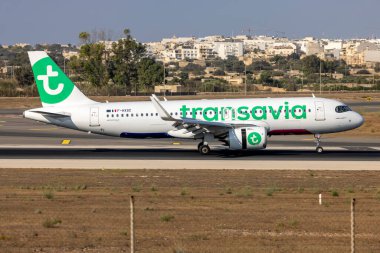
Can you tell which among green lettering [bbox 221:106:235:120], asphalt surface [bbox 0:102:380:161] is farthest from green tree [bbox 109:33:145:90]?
green lettering [bbox 221:106:235:120]

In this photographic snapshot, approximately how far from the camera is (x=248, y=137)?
4841cm

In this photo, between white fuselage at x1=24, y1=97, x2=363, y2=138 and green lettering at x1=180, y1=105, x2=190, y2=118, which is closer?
white fuselage at x1=24, y1=97, x2=363, y2=138

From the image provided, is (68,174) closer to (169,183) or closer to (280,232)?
(169,183)

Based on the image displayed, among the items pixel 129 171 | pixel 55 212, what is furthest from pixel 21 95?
pixel 55 212

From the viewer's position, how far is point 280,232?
23062mm

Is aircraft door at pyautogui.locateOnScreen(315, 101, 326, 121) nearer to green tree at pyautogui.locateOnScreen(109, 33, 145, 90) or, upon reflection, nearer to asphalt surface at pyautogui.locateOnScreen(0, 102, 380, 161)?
asphalt surface at pyautogui.locateOnScreen(0, 102, 380, 161)

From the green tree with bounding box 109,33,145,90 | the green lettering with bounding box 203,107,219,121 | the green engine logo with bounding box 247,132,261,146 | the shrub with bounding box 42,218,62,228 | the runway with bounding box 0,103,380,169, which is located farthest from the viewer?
the green tree with bounding box 109,33,145,90

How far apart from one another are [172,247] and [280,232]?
378 cm

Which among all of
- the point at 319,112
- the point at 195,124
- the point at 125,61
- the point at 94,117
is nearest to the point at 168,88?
the point at 125,61

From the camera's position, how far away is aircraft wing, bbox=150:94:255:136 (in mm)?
48406

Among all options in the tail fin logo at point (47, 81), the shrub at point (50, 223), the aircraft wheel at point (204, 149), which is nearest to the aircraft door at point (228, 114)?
the aircraft wheel at point (204, 149)

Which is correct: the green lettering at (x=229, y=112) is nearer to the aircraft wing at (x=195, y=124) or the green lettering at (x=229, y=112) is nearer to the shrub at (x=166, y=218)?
the aircraft wing at (x=195, y=124)

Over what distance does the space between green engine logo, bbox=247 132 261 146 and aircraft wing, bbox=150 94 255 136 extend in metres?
1.19

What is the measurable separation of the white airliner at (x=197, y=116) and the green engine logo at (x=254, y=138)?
2.1 inches
